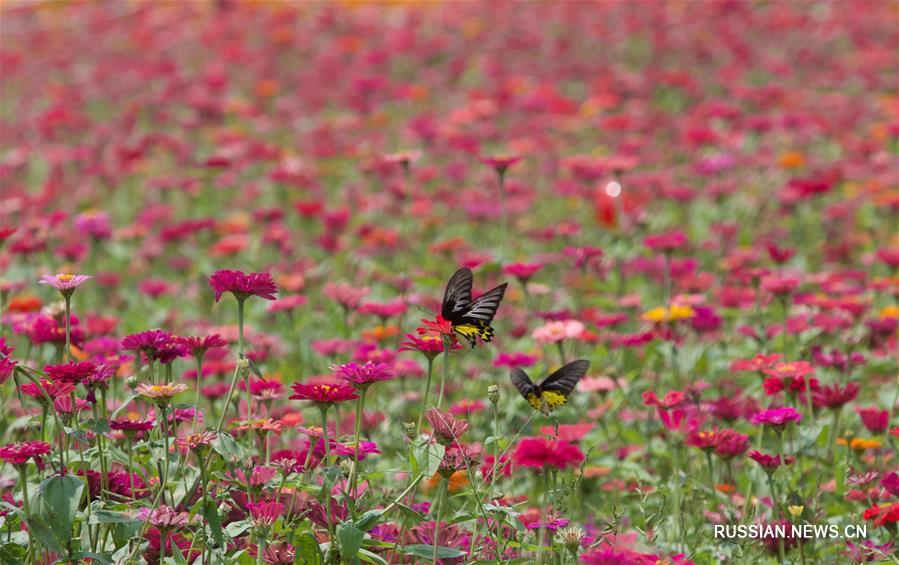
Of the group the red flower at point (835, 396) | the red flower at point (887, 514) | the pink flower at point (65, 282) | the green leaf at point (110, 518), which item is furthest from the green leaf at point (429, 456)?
the red flower at point (835, 396)

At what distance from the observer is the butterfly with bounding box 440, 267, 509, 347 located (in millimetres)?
2451

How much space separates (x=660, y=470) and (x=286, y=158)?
4.51 metres

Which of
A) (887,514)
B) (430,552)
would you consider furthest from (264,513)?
(887,514)

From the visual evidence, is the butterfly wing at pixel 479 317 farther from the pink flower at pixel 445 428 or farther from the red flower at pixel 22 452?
the red flower at pixel 22 452

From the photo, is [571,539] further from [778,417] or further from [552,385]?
[778,417]

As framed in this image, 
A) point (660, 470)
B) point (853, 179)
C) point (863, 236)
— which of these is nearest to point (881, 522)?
point (660, 470)

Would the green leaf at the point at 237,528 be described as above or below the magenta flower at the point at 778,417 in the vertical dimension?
above

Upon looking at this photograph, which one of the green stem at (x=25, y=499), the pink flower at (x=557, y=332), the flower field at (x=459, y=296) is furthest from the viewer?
the pink flower at (x=557, y=332)

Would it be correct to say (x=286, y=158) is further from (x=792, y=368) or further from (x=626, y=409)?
(x=792, y=368)

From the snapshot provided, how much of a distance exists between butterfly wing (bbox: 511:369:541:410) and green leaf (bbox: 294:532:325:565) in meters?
0.57

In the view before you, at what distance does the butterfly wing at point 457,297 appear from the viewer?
96.3 inches

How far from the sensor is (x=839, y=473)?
306 cm

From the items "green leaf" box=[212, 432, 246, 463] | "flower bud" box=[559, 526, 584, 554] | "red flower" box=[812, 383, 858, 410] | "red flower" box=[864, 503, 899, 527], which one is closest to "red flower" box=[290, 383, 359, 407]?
"green leaf" box=[212, 432, 246, 463]

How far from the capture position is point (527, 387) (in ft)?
8.12
